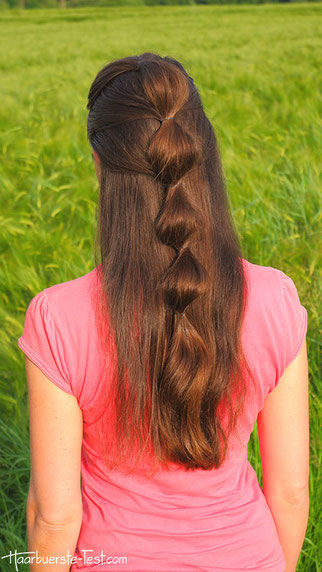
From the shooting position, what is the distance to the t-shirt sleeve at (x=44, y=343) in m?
0.86

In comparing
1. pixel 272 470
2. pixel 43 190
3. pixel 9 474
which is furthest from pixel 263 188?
pixel 272 470

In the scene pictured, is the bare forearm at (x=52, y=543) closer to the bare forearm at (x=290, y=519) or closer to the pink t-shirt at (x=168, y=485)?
the pink t-shirt at (x=168, y=485)

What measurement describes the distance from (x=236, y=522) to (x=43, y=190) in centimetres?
250

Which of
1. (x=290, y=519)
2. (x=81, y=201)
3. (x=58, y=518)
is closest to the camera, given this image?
(x=58, y=518)

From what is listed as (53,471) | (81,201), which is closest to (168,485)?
(53,471)

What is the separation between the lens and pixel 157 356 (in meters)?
0.90

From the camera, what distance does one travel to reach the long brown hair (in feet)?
2.77

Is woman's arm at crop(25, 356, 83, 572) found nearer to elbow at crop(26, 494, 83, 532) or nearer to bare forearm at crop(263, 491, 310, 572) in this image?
elbow at crop(26, 494, 83, 532)

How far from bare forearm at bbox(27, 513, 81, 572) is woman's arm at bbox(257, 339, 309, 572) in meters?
0.33

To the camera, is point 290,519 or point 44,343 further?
point 290,519

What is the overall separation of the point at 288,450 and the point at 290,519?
0.17 m

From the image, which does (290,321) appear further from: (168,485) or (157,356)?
(168,485)

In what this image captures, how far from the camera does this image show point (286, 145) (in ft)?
11.5

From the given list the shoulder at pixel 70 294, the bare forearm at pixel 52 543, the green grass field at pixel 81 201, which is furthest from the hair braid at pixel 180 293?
the green grass field at pixel 81 201
